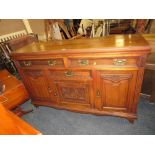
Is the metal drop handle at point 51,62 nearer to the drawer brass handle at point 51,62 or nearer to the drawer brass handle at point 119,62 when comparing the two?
the drawer brass handle at point 51,62

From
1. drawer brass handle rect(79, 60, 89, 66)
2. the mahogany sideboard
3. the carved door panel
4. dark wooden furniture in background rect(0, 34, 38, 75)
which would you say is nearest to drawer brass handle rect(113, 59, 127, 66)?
the mahogany sideboard

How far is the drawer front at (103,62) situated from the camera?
4.01ft

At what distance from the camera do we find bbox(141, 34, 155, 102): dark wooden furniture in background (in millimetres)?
1657

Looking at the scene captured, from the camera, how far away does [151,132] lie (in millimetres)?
1508

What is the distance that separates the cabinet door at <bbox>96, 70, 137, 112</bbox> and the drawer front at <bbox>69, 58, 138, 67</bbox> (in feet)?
0.28

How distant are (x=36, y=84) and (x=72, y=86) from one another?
21.3 inches

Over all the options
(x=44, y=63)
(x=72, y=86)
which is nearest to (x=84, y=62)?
(x=72, y=86)

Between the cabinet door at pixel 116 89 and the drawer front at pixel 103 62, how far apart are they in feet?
0.28

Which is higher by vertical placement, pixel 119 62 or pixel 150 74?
pixel 119 62

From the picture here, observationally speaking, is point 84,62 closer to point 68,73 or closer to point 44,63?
point 68,73

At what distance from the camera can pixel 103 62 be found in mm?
1299

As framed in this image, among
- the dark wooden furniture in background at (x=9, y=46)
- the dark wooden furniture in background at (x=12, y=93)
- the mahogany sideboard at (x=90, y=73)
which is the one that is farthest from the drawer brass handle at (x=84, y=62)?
the dark wooden furniture in background at (x=9, y=46)
